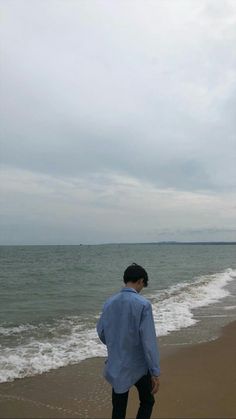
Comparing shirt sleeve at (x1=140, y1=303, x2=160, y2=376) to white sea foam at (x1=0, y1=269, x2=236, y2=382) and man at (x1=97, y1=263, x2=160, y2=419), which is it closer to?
man at (x1=97, y1=263, x2=160, y2=419)

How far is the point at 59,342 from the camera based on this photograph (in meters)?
9.09

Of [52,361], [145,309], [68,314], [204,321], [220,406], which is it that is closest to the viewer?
[145,309]

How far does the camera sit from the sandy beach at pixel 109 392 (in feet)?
17.1

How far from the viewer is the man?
342 cm

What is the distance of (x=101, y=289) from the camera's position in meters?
20.5

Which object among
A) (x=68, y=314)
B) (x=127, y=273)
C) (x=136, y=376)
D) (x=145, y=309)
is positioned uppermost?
(x=127, y=273)

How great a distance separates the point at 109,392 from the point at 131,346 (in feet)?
9.31

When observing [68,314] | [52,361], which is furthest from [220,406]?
[68,314]

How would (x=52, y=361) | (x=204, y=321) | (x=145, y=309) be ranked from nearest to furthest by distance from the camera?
1. (x=145, y=309)
2. (x=52, y=361)
3. (x=204, y=321)

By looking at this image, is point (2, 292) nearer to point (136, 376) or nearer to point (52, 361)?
point (52, 361)

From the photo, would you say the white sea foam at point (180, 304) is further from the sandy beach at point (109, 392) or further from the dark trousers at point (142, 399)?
the dark trousers at point (142, 399)

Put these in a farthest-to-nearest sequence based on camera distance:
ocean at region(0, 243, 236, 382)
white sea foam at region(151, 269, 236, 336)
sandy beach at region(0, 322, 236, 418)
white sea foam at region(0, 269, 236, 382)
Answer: white sea foam at region(151, 269, 236, 336), ocean at region(0, 243, 236, 382), white sea foam at region(0, 269, 236, 382), sandy beach at region(0, 322, 236, 418)

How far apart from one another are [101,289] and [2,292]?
468 cm

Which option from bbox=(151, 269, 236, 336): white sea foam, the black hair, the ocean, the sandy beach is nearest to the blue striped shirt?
the black hair
